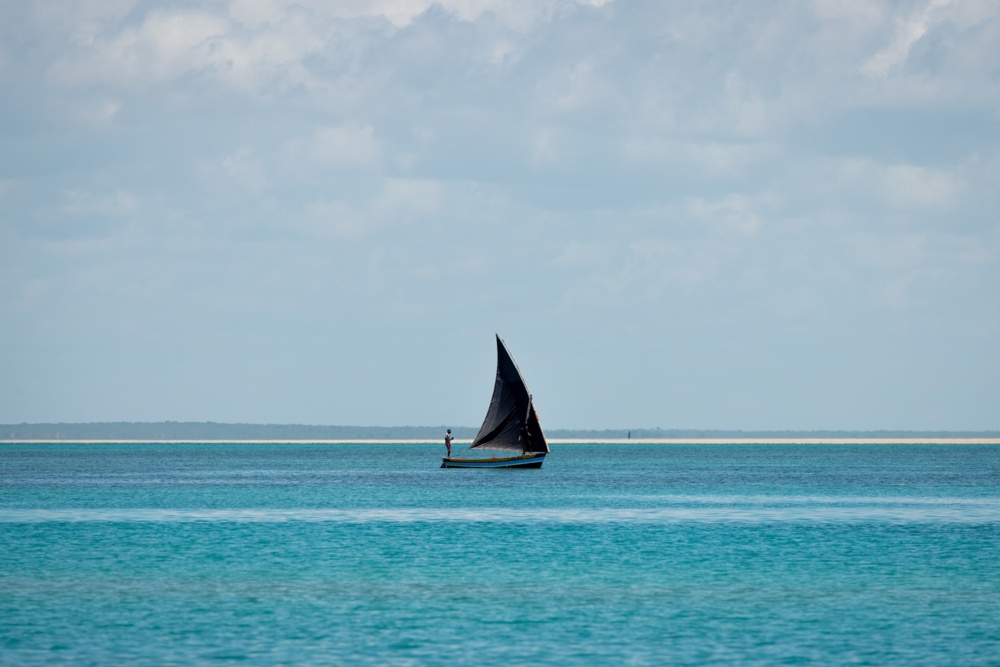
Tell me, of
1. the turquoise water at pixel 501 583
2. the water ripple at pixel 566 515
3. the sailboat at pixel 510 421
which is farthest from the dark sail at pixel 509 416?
the water ripple at pixel 566 515

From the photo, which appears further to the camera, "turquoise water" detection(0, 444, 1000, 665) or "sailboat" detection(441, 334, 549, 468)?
"sailboat" detection(441, 334, 549, 468)

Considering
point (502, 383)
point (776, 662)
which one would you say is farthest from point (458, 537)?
point (502, 383)

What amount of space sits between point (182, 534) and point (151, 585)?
58.0 ft

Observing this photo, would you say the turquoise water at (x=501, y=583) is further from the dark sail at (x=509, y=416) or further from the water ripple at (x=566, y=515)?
the dark sail at (x=509, y=416)

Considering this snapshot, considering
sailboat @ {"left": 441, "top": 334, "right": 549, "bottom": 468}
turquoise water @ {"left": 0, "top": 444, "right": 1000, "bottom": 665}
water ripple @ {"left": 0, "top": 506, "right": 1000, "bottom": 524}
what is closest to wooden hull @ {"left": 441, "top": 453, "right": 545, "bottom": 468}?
sailboat @ {"left": 441, "top": 334, "right": 549, "bottom": 468}

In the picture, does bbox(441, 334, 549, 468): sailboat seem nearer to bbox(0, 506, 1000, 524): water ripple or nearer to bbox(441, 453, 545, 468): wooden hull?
bbox(441, 453, 545, 468): wooden hull

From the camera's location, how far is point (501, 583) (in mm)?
39219

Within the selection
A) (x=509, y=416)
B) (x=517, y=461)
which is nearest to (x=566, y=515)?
(x=509, y=416)

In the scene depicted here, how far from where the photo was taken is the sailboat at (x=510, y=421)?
106000 millimetres

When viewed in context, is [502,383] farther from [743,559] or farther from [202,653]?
[202,653]

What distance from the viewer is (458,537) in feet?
178

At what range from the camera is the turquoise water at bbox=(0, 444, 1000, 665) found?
1107 inches

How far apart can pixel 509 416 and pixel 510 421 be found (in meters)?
0.88

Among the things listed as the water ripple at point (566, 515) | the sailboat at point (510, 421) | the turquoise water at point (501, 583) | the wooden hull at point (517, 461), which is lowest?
Result: the turquoise water at point (501, 583)
